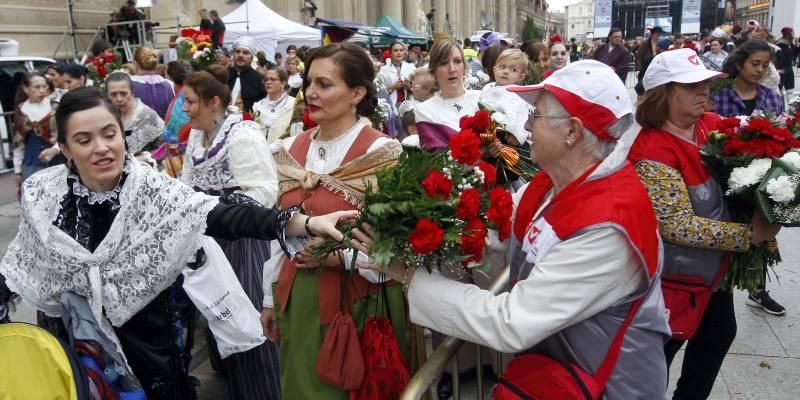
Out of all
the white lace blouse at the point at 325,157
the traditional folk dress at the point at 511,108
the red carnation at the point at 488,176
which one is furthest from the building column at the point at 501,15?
the red carnation at the point at 488,176

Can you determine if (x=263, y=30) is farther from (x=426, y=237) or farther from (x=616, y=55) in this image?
(x=426, y=237)

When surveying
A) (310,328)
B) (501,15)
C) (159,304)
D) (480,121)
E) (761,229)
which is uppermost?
(501,15)

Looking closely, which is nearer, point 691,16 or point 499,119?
point 499,119

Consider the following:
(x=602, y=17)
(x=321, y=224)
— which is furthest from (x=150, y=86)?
(x=602, y=17)

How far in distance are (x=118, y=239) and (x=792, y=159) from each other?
2.83 meters

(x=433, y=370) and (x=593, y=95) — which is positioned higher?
(x=593, y=95)

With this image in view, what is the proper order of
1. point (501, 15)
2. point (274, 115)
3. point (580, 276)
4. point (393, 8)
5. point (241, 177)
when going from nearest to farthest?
point (580, 276)
point (241, 177)
point (274, 115)
point (393, 8)
point (501, 15)

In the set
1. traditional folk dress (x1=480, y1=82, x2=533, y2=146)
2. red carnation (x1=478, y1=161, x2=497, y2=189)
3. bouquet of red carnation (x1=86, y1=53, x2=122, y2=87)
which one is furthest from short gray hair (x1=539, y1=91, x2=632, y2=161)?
bouquet of red carnation (x1=86, y1=53, x2=122, y2=87)

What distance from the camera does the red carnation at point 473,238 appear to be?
6.36 ft

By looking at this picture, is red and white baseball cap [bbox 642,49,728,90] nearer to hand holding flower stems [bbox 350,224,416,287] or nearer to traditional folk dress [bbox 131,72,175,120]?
hand holding flower stems [bbox 350,224,416,287]

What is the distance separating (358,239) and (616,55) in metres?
12.8

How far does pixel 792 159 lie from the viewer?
279 cm

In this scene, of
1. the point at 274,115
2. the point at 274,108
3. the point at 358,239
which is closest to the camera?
the point at 358,239

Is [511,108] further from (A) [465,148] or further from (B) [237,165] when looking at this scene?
(A) [465,148]
